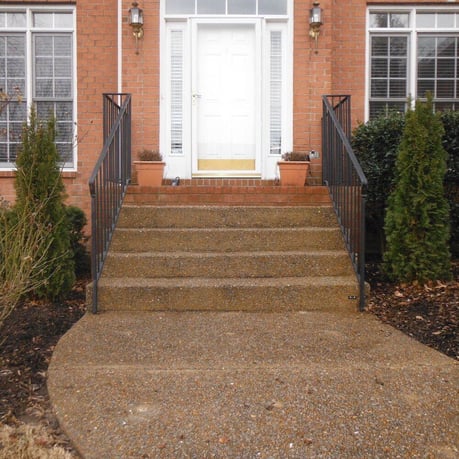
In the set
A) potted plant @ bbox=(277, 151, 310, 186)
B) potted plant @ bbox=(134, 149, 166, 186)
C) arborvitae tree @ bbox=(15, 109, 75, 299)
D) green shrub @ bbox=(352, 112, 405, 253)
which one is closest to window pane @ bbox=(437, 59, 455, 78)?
green shrub @ bbox=(352, 112, 405, 253)

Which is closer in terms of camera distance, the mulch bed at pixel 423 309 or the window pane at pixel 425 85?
the mulch bed at pixel 423 309

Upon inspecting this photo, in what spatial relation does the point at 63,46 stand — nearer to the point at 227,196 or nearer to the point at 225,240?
the point at 227,196

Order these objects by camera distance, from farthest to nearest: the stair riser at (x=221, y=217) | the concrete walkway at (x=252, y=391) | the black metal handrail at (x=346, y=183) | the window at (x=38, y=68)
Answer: the window at (x=38, y=68)
the stair riser at (x=221, y=217)
the black metal handrail at (x=346, y=183)
the concrete walkway at (x=252, y=391)

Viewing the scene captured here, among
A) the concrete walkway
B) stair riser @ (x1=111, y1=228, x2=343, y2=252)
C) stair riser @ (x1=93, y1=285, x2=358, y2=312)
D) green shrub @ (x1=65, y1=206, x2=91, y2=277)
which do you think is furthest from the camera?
green shrub @ (x1=65, y1=206, x2=91, y2=277)

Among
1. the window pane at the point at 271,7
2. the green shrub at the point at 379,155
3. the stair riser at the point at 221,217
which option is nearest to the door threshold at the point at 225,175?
the green shrub at the point at 379,155

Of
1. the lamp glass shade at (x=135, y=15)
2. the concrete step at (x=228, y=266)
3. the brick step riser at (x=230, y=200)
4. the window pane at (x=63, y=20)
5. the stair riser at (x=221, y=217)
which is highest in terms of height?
the window pane at (x=63, y=20)

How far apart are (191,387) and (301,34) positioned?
536cm

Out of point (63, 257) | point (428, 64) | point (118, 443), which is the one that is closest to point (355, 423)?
point (118, 443)

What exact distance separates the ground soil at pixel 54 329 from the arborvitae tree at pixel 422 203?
224 mm

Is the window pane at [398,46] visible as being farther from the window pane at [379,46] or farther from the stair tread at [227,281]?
the stair tread at [227,281]

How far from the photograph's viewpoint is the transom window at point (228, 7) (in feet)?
22.0

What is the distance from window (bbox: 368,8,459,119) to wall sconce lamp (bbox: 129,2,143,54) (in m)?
3.42

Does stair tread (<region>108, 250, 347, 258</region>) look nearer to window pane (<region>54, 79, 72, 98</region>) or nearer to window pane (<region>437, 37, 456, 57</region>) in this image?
window pane (<region>54, 79, 72, 98</region>)

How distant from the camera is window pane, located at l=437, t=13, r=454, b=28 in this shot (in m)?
7.39
